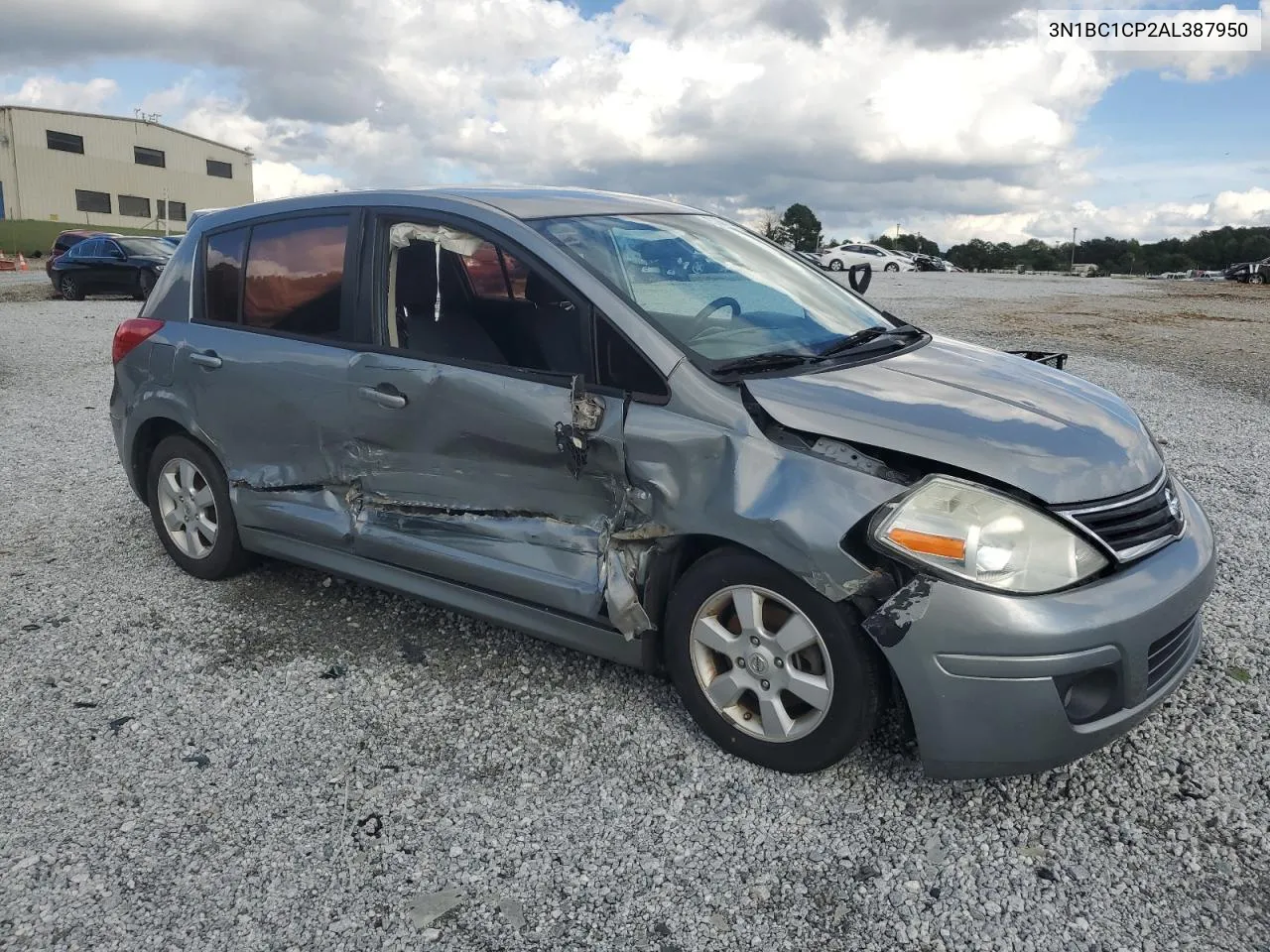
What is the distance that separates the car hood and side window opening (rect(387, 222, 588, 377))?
714mm

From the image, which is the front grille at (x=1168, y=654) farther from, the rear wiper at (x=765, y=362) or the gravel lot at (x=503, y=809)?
the rear wiper at (x=765, y=362)

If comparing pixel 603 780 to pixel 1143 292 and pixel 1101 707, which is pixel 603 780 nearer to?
pixel 1101 707

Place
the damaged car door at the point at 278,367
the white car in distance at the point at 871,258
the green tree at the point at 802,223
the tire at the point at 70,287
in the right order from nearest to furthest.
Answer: the damaged car door at the point at 278,367, the tire at the point at 70,287, the white car in distance at the point at 871,258, the green tree at the point at 802,223

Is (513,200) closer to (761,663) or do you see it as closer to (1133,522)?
(761,663)

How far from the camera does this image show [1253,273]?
36625 mm

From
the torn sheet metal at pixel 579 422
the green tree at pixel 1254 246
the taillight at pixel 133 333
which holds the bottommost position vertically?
the torn sheet metal at pixel 579 422

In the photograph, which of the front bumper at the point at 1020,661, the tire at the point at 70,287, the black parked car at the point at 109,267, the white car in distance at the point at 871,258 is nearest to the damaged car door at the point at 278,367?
the front bumper at the point at 1020,661

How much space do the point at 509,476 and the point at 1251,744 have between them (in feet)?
8.41

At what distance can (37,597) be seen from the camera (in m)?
4.59

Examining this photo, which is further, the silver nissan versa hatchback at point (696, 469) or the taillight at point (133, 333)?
the taillight at point (133, 333)

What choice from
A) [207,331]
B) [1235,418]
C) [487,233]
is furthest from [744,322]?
[1235,418]

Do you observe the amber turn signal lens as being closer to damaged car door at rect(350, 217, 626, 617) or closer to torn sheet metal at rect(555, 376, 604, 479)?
damaged car door at rect(350, 217, 626, 617)

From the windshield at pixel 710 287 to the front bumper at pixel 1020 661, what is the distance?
1.10 m

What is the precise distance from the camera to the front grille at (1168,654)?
9.17 feet
